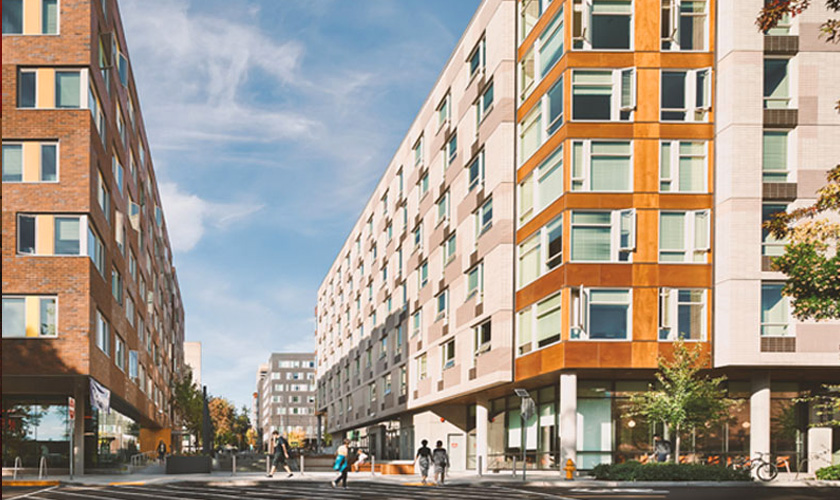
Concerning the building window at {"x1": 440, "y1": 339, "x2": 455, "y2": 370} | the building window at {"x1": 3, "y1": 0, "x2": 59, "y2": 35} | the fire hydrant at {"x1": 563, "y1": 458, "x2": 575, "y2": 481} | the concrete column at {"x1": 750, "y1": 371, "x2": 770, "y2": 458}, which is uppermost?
the building window at {"x1": 3, "y1": 0, "x2": 59, "y2": 35}

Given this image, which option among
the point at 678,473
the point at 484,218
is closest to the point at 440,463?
the point at 678,473

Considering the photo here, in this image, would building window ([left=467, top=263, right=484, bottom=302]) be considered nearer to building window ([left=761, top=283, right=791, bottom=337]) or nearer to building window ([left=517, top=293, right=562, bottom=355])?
building window ([left=517, top=293, right=562, bottom=355])

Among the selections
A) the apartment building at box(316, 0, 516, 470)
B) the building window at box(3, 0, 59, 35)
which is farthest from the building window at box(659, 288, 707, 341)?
the building window at box(3, 0, 59, 35)

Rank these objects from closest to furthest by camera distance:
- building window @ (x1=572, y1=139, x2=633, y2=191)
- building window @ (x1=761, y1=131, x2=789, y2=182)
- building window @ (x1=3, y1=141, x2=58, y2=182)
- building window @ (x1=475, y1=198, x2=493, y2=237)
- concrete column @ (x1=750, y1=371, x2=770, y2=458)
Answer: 1. building window @ (x1=761, y1=131, x2=789, y2=182)
2. concrete column @ (x1=750, y1=371, x2=770, y2=458)
3. building window @ (x1=3, y1=141, x2=58, y2=182)
4. building window @ (x1=572, y1=139, x2=633, y2=191)
5. building window @ (x1=475, y1=198, x2=493, y2=237)

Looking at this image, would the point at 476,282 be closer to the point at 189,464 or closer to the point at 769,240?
the point at 769,240

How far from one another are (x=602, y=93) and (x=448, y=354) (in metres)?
19.3

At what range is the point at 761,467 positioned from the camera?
1210 inches

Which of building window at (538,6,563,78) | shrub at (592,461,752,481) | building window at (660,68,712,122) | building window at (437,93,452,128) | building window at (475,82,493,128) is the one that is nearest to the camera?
shrub at (592,461,752,481)

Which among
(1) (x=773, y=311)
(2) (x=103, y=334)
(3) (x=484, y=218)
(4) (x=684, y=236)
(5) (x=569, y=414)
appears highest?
(3) (x=484, y=218)

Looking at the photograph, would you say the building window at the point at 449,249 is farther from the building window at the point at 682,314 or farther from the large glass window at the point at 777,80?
the large glass window at the point at 777,80

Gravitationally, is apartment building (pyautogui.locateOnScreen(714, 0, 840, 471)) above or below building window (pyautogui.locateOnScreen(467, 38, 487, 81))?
below

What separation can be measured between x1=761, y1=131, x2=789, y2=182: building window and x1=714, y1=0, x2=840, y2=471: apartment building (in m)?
0.04

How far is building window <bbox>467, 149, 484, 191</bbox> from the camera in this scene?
41562 mm

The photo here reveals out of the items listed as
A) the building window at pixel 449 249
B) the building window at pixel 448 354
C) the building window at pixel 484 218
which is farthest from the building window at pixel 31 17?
the building window at pixel 448 354
